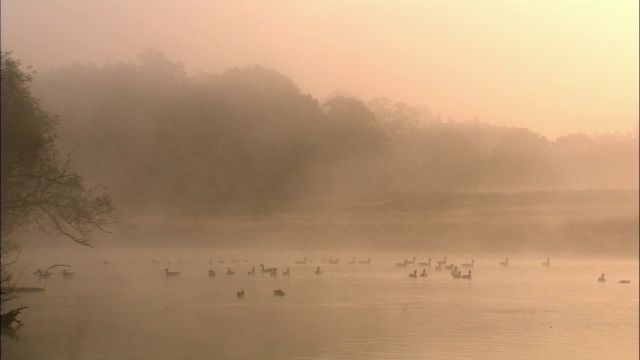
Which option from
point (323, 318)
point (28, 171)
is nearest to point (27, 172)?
point (28, 171)

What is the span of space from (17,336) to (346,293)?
1498 cm

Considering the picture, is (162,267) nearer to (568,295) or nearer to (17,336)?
(568,295)

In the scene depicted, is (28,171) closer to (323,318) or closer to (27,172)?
(27,172)

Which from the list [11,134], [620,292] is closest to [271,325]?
[11,134]

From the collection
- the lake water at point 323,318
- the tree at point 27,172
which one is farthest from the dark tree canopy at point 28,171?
the lake water at point 323,318

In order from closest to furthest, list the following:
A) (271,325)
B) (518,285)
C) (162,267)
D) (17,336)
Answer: (17,336) → (271,325) → (518,285) → (162,267)

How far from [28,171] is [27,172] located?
5 centimetres

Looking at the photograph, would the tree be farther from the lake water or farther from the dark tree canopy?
the lake water

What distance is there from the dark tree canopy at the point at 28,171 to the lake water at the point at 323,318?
2.74 metres

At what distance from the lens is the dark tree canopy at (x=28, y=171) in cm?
1529

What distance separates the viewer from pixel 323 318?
2225 cm

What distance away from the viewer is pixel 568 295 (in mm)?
31078

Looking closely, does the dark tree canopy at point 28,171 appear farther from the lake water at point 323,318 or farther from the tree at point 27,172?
the lake water at point 323,318

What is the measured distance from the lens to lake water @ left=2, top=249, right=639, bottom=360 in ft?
54.7
